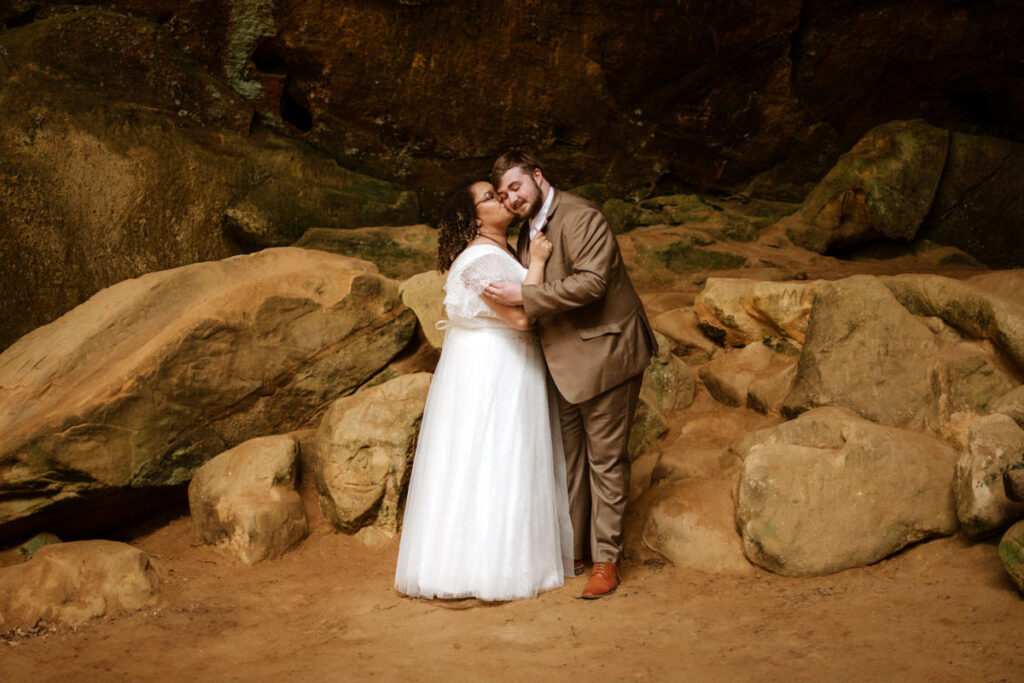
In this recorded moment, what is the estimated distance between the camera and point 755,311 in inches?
237

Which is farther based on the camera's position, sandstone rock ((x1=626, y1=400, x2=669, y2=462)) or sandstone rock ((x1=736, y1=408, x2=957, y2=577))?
sandstone rock ((x1=626, y1=400, x2=669, y2=462))

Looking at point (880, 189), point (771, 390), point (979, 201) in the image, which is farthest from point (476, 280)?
point (979, 201)

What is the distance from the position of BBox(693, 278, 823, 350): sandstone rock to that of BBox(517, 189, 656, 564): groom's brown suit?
1.83 m

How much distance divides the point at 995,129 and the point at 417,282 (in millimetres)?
5927

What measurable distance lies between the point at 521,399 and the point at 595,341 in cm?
45

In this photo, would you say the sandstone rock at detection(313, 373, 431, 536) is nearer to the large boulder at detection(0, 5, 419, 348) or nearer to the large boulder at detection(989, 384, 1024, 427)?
the large boulder at detection(0, 5, 419, 348)

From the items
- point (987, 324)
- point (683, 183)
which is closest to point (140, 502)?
point (987, 324)

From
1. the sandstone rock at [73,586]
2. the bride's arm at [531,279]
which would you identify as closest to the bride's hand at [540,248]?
the bride's arm at [531,279]

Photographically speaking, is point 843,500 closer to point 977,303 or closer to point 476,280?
point 977,303

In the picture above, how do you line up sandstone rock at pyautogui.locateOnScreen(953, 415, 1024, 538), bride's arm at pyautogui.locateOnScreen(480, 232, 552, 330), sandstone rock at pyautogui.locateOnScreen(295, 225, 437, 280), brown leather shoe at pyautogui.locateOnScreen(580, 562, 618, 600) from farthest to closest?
sandstone rock at pyautogui.locateOnScreen(295, 225, 437, 280), bride's arm at pyautogui.locateOnScreen(480, 232, 552, 330), brown leather shoe at pyautogui.locateOnScreen(580, 562, 618, 600), sandstone rock at pyautogui.locateOnScreen(953, 415, 1024, 538)

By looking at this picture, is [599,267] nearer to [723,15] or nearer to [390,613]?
[390,613]

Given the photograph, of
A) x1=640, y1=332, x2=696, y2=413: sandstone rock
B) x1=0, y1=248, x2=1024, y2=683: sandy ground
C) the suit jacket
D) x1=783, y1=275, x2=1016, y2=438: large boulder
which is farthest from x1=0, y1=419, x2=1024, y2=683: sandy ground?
x1=640, y1=332, x2=696, y2=413: sandstone rock

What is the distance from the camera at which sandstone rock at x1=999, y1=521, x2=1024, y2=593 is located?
344cm

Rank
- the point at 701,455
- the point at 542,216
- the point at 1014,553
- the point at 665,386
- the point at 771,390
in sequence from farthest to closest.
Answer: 1. the point at 665,386
2. the point at 771,390
3. the point at 701,455
4. the point at 542,216
5. the point at 1014,553
